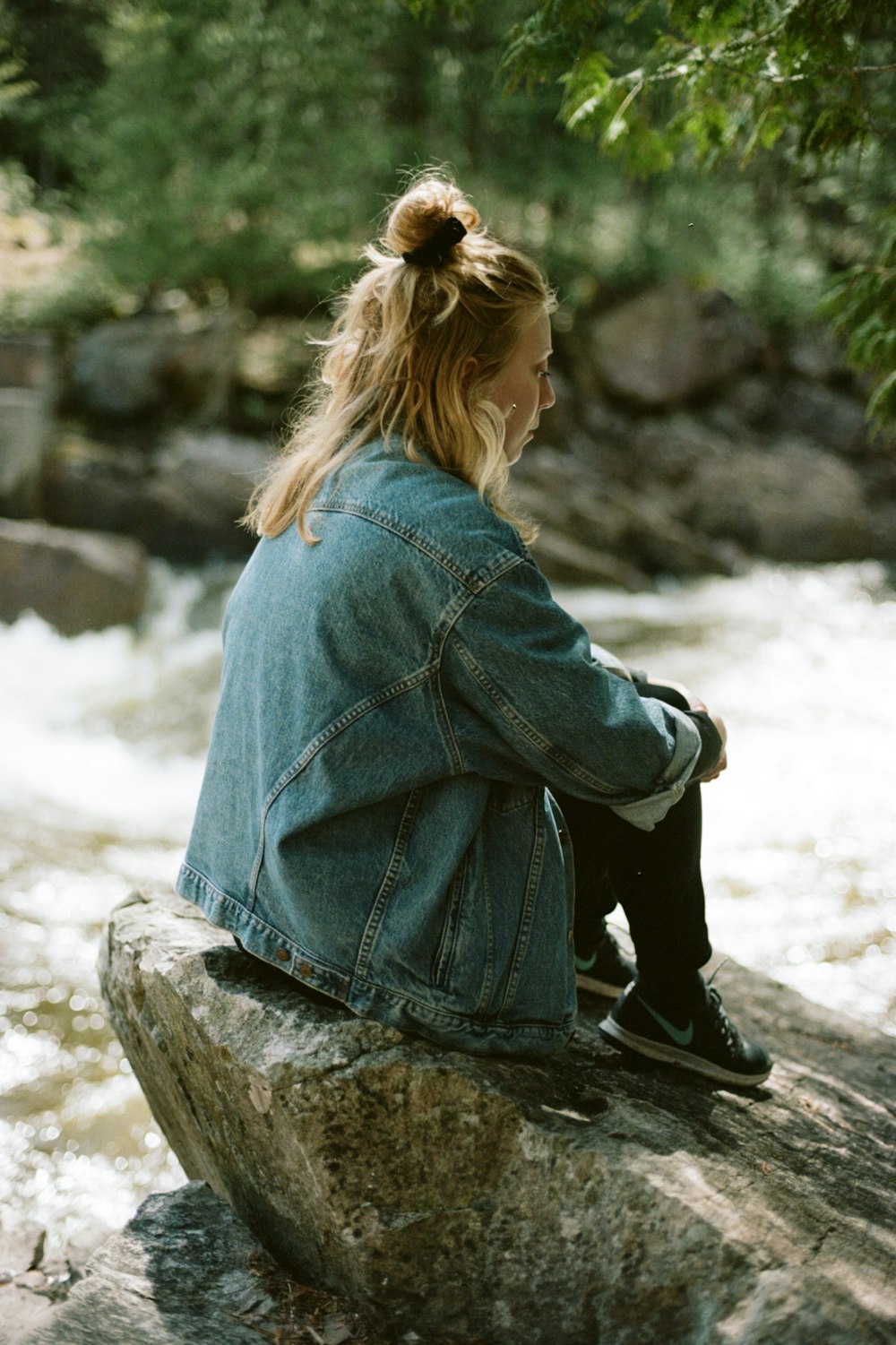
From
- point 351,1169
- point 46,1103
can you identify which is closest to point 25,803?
point 46,1103

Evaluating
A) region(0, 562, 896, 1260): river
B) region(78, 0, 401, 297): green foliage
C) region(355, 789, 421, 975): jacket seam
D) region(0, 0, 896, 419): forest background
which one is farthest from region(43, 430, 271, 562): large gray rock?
region(355, 789, 421, 975): jacket seam

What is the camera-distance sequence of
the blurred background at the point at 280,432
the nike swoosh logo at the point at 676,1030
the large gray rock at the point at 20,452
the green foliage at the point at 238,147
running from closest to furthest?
the nike swoosh logo at the point at 676,1030, the blurred background at the point at 280,432, the large gray rock at the point at 20,452, the green foliage at the point at 238,147

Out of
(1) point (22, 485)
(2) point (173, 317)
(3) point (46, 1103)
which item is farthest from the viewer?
(2) point (173, 317)

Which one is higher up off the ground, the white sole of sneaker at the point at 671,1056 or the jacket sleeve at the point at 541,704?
the jacket sleeve at the point at 541,704

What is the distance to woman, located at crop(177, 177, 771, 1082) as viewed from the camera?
5.24 feet

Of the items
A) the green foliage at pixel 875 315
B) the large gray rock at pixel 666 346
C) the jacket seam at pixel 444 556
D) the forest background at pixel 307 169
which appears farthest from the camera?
the large gray rock at pixel 666 346

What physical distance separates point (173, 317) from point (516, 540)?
10.5 metres

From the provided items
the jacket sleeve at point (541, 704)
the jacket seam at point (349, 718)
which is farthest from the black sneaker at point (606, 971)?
the jacket seam at point (349, 718)

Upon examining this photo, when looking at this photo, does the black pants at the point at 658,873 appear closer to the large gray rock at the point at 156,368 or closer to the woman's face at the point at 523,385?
the woman's face at the point at 523,385

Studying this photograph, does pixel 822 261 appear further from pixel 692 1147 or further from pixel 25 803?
pixel 692 1147

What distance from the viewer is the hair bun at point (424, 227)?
171 cm

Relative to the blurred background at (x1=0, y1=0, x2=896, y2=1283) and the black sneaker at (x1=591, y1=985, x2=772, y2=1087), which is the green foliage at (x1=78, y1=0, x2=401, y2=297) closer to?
the blurred background at (x1=0, y1=0, x2=896, y2=1283)

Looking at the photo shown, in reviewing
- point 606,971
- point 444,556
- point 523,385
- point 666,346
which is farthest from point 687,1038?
point 666,346

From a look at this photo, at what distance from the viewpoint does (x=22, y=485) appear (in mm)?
8664
